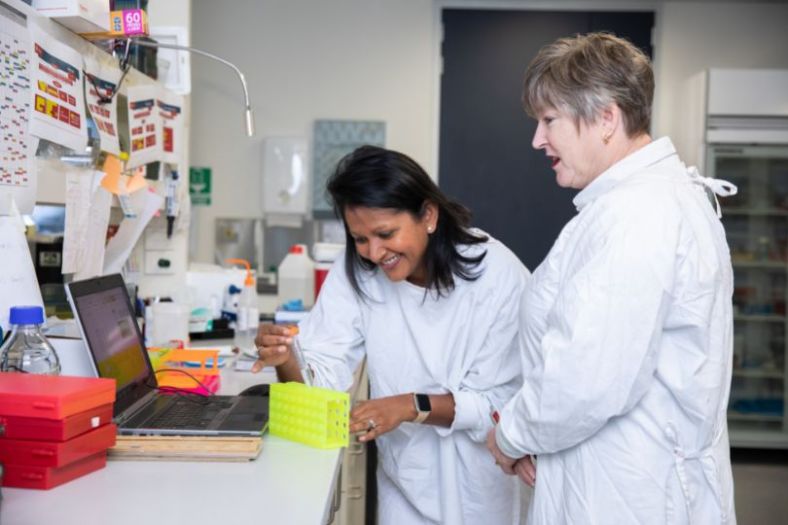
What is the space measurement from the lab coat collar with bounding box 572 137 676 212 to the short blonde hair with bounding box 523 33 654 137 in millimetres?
40

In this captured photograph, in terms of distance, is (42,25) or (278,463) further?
(42,25)

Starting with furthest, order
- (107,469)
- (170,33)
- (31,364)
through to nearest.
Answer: (170,33)
(31,364)
(107,469)

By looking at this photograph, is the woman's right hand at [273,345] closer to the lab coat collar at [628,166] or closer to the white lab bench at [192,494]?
the white lab bench at [192,494]

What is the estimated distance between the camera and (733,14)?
4.28 metres

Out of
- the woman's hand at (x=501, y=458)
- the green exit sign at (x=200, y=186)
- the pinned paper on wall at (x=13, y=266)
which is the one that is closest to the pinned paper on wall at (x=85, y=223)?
the pinned paper on wall at (x=13, y=266)

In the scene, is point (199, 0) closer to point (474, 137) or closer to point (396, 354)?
point (474, 137)

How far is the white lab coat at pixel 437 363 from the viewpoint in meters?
1.67

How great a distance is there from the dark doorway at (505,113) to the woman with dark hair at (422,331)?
260cm

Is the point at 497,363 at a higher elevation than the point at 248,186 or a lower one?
lower

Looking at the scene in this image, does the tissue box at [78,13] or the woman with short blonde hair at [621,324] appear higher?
the tissue box at [78,13]

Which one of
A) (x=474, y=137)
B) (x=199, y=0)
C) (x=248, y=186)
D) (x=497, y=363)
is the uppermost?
(x=199, y=0)

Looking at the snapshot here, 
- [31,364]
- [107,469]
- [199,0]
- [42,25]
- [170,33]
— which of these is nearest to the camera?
[107,469]

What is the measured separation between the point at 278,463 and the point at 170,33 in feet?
5.71

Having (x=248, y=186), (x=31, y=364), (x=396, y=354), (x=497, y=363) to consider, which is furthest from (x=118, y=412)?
(x=248, y=186)
